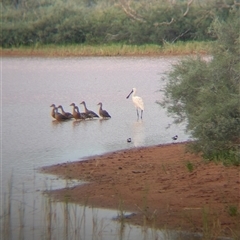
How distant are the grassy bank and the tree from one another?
21.4 metres

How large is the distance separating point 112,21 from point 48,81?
51.3 ft

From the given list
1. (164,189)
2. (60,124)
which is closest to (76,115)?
(60,124)

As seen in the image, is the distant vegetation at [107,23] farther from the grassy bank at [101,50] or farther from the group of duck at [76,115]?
the group of duck at [76,115]

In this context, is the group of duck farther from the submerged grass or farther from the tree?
the submerged grass

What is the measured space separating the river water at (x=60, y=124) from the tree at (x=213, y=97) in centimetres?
167

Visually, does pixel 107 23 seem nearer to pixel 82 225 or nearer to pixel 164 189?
pixel 164 189

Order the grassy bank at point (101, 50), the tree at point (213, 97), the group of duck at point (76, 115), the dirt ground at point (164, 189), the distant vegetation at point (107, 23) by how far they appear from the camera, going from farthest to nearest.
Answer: the distant vegetation at point (107, 23), the grassy bank at point (101, 50), the group of duck at point (76, 115), the tree at point (213, 97), the dirt ground at point (164, 189)

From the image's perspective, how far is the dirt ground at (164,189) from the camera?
9.48 meters

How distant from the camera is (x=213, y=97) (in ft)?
40.3

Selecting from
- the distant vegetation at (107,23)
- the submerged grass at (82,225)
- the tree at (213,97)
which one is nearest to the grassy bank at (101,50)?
the distant vegetation at (107,23)

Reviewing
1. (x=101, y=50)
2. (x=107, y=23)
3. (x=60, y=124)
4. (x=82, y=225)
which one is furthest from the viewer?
(x=107, y=23)

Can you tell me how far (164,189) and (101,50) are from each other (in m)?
27.9

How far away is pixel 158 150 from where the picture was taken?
14.4 meters

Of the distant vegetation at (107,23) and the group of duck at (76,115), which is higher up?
the distant vegetation at (107,23)
